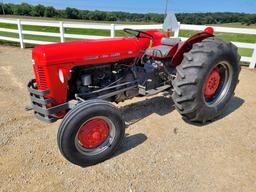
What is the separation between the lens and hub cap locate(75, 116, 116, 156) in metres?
2.55

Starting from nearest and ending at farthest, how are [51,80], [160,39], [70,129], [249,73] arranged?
1. [70,129]
2. [51,80]
3. [160,39]
4. [249,73]

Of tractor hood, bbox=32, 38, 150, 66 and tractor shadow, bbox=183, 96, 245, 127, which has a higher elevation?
tractor hood, bbox=32, 38, 150, 66

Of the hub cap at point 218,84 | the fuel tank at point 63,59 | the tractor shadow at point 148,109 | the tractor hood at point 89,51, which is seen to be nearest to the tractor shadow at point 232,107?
the tractor shadow at point 148,109

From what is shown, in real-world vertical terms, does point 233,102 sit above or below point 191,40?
below

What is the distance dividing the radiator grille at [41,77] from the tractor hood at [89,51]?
0.23 feet

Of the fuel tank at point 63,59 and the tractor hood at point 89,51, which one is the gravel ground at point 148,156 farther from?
the tractor hood at point 89,51

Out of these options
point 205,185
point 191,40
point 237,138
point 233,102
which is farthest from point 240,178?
point 233,102

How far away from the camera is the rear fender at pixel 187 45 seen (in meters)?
3.23

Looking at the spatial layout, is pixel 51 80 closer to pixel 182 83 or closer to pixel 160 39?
pixel 182 83

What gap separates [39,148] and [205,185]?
6.60 ft

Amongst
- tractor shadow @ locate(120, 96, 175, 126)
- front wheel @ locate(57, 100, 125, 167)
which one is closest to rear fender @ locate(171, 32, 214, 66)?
tractor shadow @ locate(120, 96, 175, 126)

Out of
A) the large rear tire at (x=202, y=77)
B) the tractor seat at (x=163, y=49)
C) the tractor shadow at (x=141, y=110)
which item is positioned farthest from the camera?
the tractor seat at (x=163, y=49)

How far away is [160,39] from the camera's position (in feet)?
12.3

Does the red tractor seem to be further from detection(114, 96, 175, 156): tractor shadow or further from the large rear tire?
detection(114, 96, 175, 156): tractor shadow
